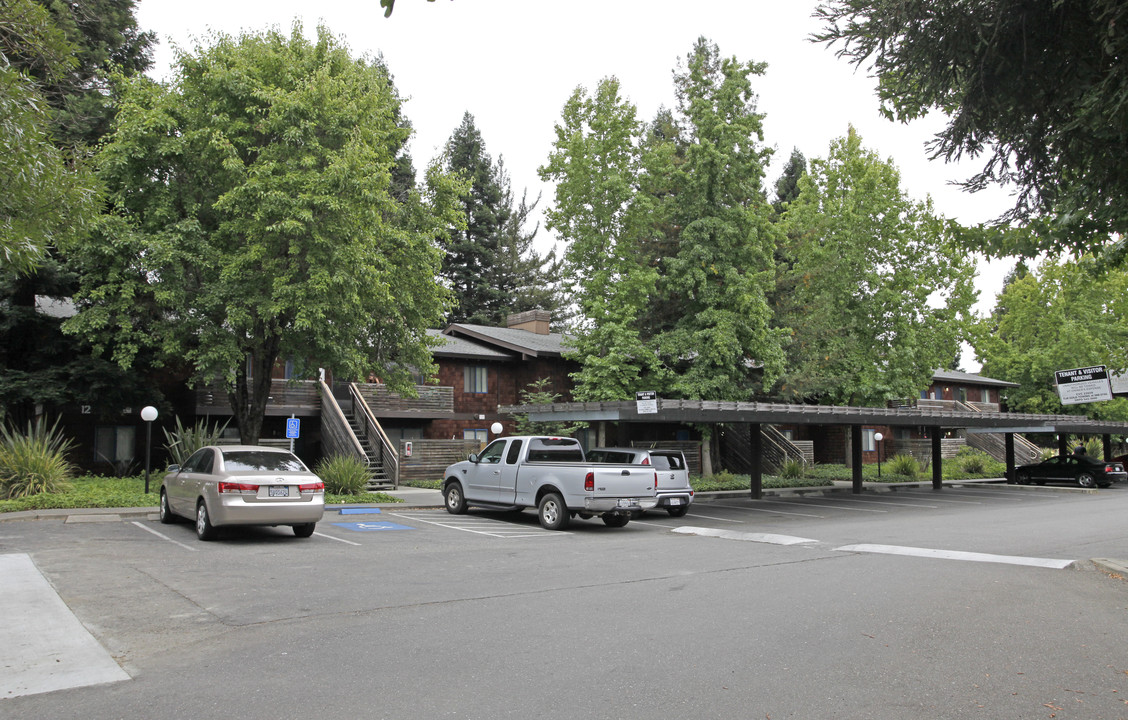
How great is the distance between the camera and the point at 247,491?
40.4 feet

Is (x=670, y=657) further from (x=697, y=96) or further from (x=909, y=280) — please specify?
(x=909, y=280)

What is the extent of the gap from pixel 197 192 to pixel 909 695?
68.4ft

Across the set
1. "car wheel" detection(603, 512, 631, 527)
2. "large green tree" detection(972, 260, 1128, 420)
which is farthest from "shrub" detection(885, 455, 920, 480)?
"car wheel" detection(603, 512, 631, 527)

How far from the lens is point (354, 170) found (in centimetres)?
1962

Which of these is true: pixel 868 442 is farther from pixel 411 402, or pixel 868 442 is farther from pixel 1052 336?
pixel 411 402

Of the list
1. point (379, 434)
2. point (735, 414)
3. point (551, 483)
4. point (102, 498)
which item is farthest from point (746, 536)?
point (379, 434)

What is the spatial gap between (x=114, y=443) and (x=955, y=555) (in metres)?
24.0

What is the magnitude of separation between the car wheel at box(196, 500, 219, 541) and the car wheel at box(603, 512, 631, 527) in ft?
24.6

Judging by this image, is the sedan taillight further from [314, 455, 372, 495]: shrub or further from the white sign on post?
the white sign on post

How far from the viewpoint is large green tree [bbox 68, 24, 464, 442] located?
19.2m

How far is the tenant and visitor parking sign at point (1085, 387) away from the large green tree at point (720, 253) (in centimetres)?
878

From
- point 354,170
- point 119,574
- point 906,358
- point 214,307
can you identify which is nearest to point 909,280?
point 906,358

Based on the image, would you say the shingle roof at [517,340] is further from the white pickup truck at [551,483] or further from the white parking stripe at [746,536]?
the white parking stripe at [746,536]

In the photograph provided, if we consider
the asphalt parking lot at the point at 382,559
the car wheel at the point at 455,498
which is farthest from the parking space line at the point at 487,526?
the car wheel at the point at 455,498
